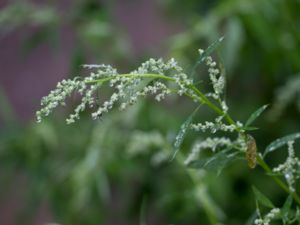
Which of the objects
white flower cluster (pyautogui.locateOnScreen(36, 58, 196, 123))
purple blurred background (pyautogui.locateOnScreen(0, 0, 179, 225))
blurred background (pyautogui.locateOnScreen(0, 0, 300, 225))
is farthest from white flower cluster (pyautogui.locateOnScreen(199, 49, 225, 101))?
purple blurred background (pyautogui.locateOnScreen(0, 0, 179, 225))

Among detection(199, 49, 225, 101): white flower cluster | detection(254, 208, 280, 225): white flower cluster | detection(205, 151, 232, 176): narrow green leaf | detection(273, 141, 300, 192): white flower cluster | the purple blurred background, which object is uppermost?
the purple blurred background

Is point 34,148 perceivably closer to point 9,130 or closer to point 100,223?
point 9,130

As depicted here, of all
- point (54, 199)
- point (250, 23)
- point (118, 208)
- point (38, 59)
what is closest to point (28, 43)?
point (54, 199)

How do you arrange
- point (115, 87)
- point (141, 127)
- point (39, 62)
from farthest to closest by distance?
point (39, 62)
point (141, 127)
point (115, 87)

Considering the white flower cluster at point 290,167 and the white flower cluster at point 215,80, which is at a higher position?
the white flower cluster at point 215,80

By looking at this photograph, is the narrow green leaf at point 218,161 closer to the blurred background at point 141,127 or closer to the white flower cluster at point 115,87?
the white flower cluster at point 115,87

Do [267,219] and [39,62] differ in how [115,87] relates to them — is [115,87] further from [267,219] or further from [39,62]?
[39,62]

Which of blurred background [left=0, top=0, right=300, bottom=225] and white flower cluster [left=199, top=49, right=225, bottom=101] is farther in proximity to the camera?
blurred background [left=0, top=0, right=300, bottom=225]

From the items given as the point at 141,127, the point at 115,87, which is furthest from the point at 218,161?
the point at 141,127

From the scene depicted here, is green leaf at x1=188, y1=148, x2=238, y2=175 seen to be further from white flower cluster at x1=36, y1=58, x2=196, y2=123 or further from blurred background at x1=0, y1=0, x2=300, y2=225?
blurred background at x1=0, y1=0, x2=300, y2=225

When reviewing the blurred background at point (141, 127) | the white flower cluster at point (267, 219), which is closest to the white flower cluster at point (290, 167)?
the white flower cluster at point (267, 219)

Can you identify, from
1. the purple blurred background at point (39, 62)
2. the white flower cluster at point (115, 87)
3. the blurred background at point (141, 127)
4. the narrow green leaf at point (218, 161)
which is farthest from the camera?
the purple blurred background at point (39, 62)

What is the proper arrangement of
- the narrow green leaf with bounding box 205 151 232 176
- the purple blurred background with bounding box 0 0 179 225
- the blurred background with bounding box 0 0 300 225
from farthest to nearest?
the purple blurred background with bounding box 0 0 179 225
the blurred background with bounding box 0 0 300 225
the narrow green leaf with bounding box 205 151 232 176
